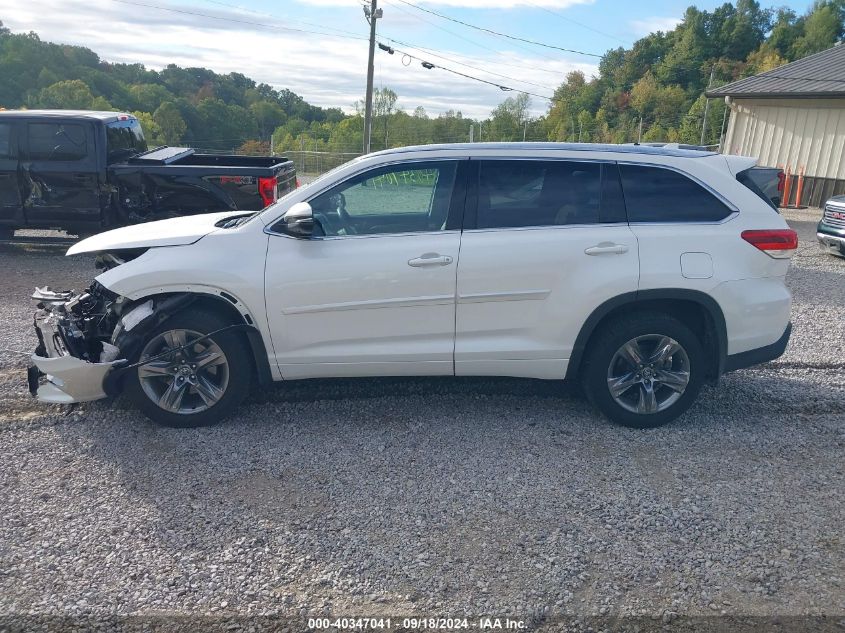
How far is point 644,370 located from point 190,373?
2996 millimetres

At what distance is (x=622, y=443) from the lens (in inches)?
181

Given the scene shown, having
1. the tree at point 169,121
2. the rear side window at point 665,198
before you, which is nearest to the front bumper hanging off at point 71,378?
the rear side window at point 665,198

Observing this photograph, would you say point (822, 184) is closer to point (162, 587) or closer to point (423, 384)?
point (423, 384)

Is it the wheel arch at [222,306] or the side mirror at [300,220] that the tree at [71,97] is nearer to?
the wheel arch at [222,306]

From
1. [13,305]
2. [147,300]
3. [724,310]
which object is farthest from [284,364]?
[13,305]

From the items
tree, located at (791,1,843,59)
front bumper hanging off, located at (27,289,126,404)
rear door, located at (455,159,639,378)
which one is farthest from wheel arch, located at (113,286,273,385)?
tree, located at (791,1,843,59)

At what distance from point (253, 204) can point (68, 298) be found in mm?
4572

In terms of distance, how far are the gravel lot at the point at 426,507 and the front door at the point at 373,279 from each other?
530 millimetres

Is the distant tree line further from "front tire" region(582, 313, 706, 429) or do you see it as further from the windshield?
"front tire" region(582, 313, 706, 429)

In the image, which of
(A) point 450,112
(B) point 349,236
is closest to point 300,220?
(B) point 349,236

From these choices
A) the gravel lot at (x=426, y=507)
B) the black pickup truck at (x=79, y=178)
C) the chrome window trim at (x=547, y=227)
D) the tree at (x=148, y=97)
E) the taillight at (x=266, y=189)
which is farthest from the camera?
the tree at (x=148, y=97)

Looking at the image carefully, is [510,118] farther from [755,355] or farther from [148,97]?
[755,355]

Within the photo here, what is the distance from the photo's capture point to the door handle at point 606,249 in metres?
4.55

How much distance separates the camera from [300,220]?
4.39 meters
